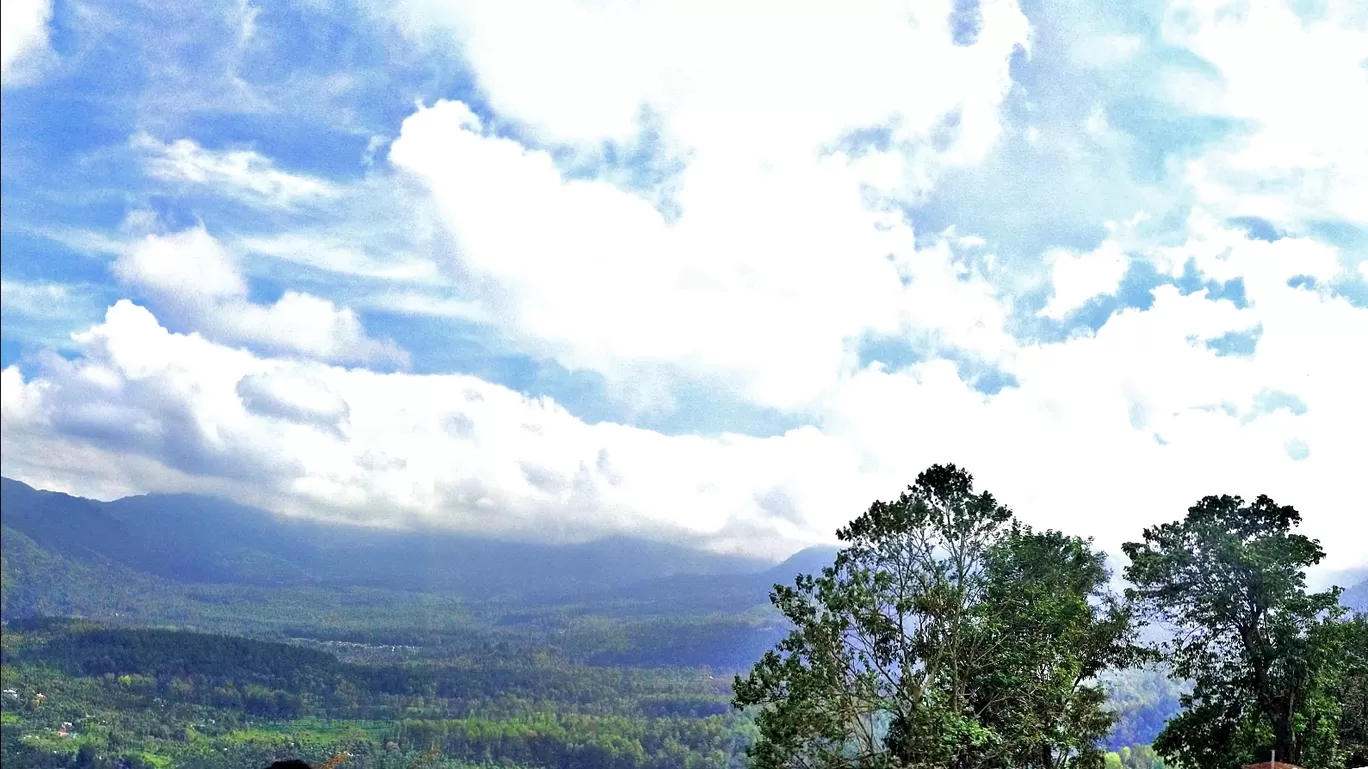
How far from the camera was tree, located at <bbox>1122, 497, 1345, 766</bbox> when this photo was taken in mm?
21469


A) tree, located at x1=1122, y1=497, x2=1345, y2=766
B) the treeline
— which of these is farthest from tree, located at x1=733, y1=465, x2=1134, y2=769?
tree, located at x1=1122, y1=497, x2=1345, y2=766

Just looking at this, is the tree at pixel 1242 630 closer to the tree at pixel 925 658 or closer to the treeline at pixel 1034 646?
the treeline at pixel 1034 646

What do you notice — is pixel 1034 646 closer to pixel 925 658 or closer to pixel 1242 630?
pixel 925 658

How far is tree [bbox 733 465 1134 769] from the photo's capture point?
634 inches

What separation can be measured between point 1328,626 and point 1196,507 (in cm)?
381

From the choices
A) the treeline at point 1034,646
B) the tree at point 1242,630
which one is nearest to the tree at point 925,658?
the treeline at point 1034,646

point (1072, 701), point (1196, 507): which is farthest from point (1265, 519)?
point (1072, 701)

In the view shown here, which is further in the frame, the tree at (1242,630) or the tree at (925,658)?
the tree at (1242,630)

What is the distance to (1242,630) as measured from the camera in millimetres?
22812

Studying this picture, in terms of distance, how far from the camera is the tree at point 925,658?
16.1 metres

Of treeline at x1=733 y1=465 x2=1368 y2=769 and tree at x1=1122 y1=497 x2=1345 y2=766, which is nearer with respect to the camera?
treeline at x1=733 y1=465 x2=1368 y2=769

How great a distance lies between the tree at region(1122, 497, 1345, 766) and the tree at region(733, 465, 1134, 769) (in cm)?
360

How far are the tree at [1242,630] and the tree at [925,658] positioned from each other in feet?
11.8

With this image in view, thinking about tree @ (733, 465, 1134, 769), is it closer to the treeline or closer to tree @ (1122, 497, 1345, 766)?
the treeline
